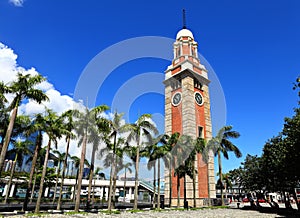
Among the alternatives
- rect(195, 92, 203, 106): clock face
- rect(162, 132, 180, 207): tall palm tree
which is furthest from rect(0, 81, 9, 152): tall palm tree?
rect(195, 92, 203, 106): clock face

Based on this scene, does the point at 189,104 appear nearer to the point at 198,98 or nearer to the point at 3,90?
the point at 198,98

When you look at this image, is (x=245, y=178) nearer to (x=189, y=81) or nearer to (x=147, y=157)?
(x=147, y=157)

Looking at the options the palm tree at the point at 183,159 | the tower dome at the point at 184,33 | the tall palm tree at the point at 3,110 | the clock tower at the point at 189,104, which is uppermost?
the tower dome at the point at 184,33

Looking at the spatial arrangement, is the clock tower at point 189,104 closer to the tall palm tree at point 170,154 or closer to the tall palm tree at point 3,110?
the tall palm tree at point 170,154

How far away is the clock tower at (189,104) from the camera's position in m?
40.6

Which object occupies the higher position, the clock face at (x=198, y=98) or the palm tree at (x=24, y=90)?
the clock face at (x=198, y=98)

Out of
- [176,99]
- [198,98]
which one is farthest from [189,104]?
[198,98]

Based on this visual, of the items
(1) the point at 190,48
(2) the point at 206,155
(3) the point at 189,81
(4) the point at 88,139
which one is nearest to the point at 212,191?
(2) the point at 206,155

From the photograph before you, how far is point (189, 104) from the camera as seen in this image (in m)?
43.6

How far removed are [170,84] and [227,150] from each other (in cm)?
2047

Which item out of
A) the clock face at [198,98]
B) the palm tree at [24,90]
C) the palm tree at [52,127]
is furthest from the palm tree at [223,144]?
the palm tree at [24,90]

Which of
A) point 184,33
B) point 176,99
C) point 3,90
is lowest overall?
point 3,90

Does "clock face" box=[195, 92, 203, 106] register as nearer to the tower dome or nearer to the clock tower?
the clock tower

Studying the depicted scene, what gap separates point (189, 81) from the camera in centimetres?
4597
